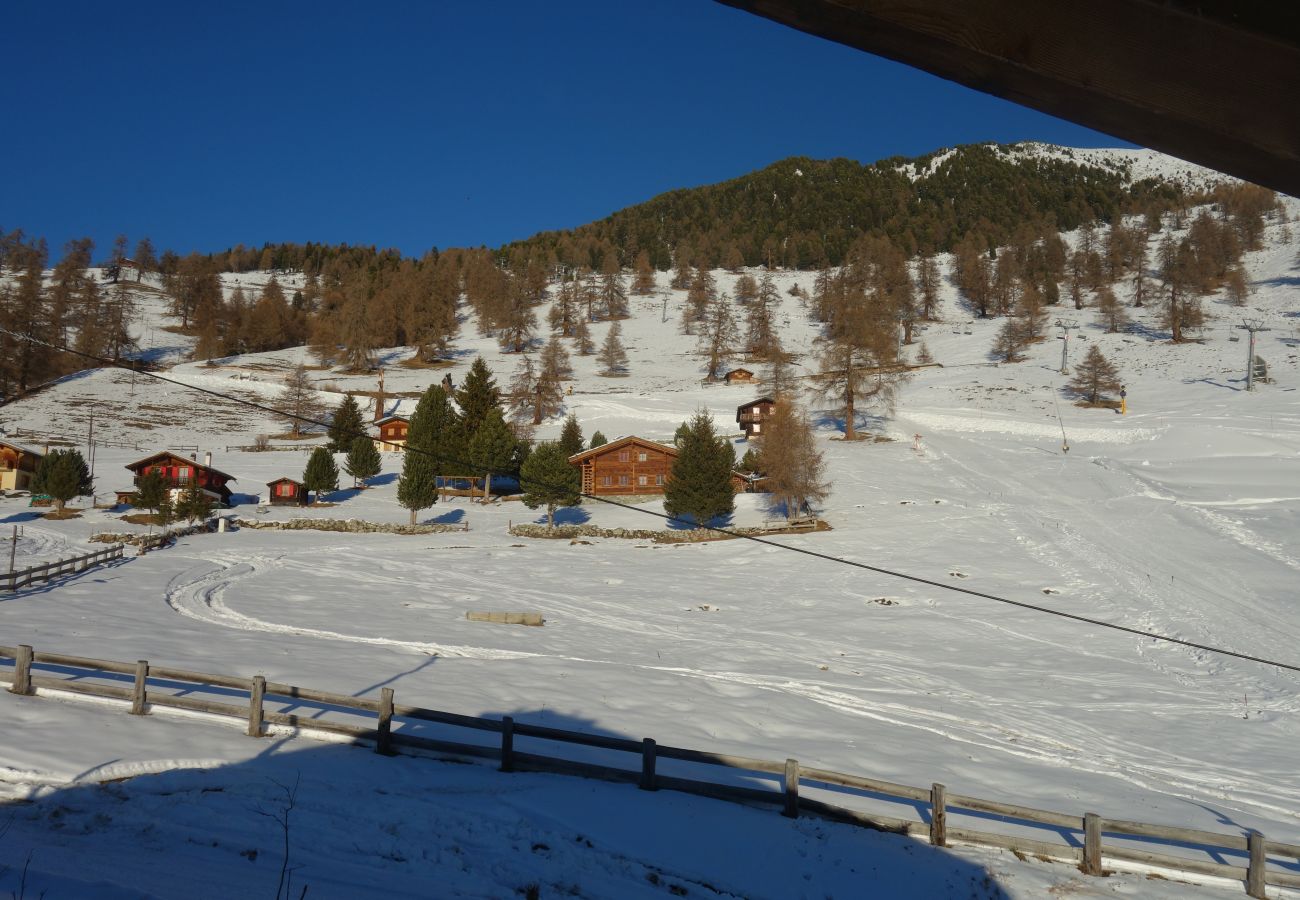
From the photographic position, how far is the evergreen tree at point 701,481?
47719 mm

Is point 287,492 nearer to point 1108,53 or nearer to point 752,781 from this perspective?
point 752,781

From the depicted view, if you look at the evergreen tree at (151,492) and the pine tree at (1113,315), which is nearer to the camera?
the evergreen tree at (151,492)

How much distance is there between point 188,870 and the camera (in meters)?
8.61

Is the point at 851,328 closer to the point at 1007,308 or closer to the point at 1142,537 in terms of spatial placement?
the point at 1142,537

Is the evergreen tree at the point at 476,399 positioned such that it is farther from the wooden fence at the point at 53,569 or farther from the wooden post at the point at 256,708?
the wooden post at the point at 256,708

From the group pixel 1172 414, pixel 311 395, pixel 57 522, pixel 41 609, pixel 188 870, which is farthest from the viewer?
pixel 311 395

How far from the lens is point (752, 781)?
44.6 ft

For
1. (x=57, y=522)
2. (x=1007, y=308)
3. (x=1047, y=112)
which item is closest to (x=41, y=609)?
(x=57, y=522)

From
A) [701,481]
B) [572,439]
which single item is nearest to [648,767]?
[701,481]

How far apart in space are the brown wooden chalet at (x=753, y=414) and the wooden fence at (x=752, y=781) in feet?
191

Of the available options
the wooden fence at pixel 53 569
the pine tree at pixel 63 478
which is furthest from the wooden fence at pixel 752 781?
the pine tree at pixel 63 478

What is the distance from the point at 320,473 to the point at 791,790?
169 ft

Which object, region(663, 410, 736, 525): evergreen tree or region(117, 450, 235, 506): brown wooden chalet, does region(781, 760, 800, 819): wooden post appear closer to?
region(663, 410, 736, 525): evergreen tree

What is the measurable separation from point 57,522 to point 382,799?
45318 mm
